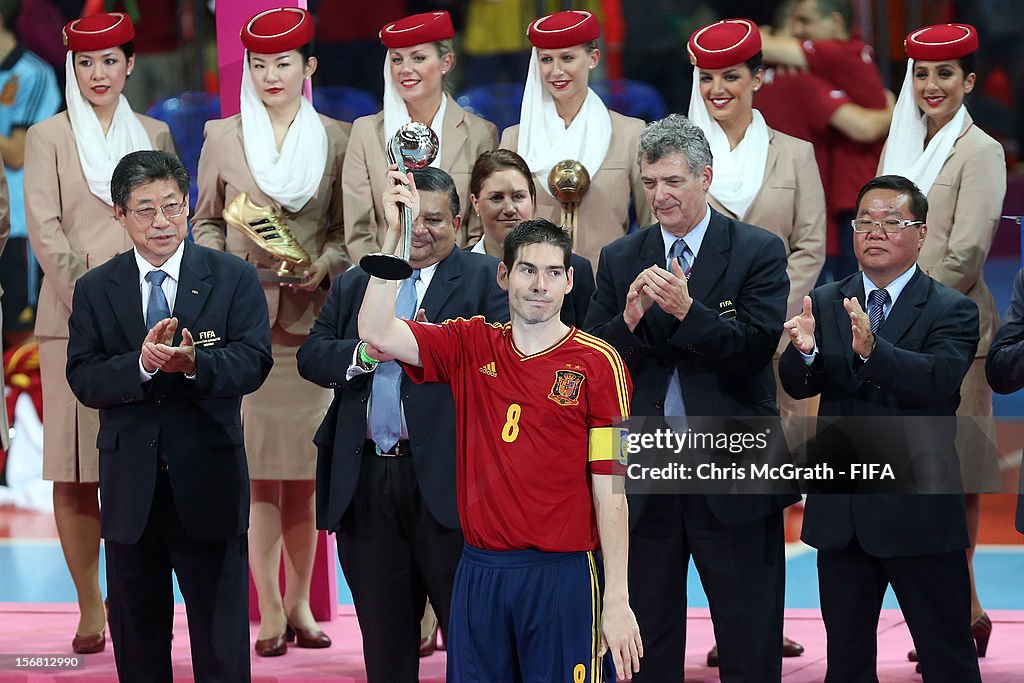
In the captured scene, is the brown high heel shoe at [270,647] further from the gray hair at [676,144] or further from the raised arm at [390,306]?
the gray hair at [676,144]

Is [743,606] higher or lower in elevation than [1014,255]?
lower

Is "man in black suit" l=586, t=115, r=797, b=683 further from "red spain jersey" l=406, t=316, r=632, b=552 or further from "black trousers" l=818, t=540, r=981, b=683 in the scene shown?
"red spain jersey" l=406, t=316, r=632, b=552

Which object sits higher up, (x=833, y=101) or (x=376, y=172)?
(x=833, y=101)

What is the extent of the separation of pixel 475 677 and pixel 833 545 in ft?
4.19

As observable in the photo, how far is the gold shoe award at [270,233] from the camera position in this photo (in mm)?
5125

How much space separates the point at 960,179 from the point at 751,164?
28.5 inches

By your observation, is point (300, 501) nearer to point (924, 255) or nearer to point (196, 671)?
point (196, 671)

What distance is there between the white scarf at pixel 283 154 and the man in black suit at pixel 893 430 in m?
2.03

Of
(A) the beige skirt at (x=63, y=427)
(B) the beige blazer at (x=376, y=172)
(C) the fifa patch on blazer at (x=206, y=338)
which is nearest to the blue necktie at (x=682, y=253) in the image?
(B) the beige blazer at (x=376, y=172)

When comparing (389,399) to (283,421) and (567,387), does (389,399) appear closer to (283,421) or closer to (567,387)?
(567,387)

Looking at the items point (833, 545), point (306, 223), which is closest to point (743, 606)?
point (833, 545)

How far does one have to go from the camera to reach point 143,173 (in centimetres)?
443

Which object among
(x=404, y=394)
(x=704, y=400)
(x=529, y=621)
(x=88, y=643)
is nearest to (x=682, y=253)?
(x=704, y=400)

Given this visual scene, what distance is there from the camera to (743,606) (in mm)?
4312
